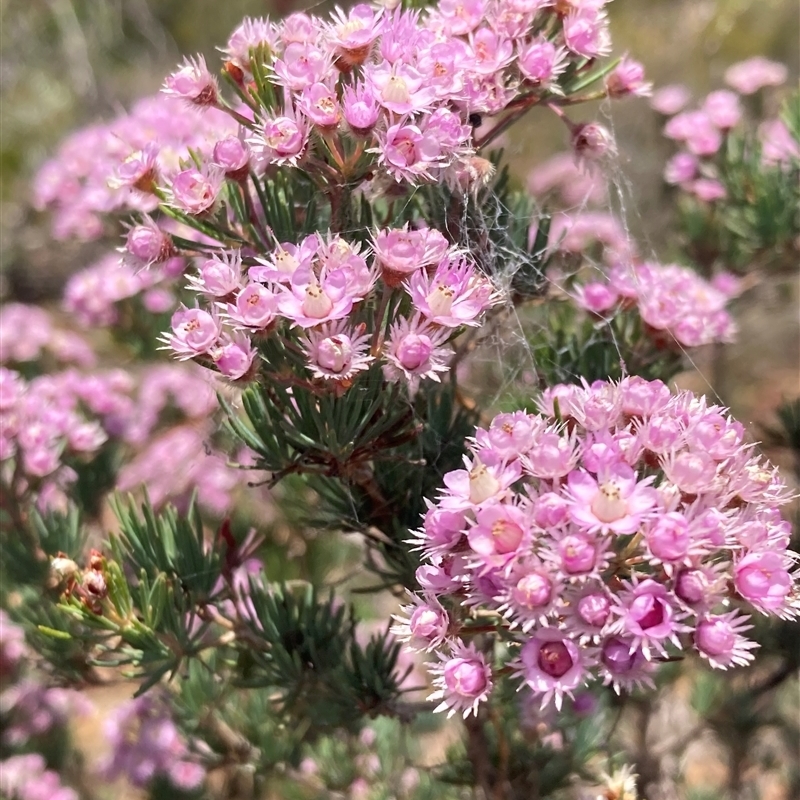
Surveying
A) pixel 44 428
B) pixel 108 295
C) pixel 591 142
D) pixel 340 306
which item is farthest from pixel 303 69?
pixel 108 295

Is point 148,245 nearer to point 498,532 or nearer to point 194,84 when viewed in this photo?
point 194,84

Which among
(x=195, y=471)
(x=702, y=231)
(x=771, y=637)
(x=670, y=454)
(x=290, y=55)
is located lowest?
(x=771, y=637)

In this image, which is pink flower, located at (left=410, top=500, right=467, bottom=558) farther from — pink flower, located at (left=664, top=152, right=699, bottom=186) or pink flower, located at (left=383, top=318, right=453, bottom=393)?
pink flower, located at (left=664, top=152, right=699, bottom=186)

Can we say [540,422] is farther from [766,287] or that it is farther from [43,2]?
[43,2]

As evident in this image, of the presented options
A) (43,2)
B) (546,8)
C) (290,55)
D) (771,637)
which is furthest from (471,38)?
(43,2)

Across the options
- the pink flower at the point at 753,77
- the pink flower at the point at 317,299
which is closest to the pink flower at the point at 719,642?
the pink flower at the point at 317,299

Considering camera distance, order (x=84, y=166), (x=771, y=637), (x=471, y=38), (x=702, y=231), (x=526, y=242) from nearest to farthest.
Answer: (x=471, y=38)
(x=526, y=242)
(x=771, y=637)
(x=702, y=231)
(x=84, y=166)

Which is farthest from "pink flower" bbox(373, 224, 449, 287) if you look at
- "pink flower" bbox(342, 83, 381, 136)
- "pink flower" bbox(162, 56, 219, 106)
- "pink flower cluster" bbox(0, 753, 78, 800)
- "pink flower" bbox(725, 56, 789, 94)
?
"pink flower cluster" bbox(0, 753, 78, 800)
